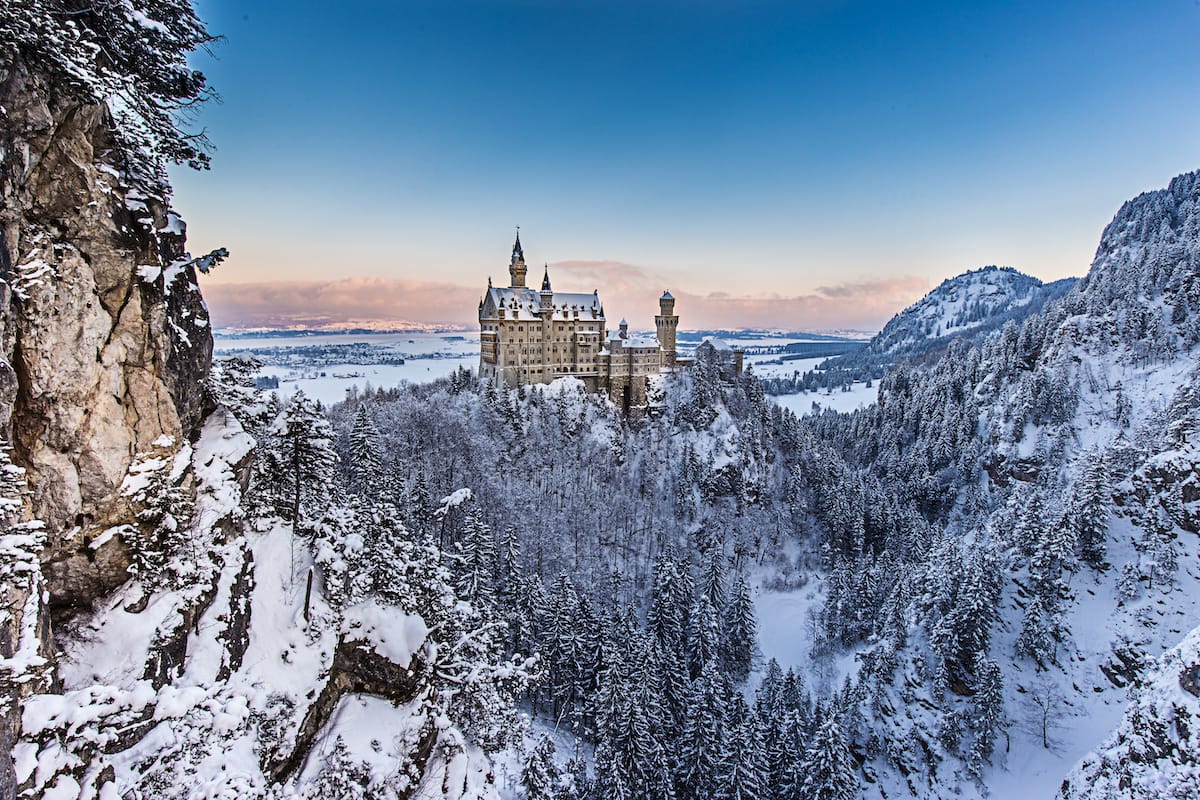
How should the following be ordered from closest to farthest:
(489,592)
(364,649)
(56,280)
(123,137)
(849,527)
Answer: (56,280)
(123,137)
(364,649)
(489,592)
(849,527)

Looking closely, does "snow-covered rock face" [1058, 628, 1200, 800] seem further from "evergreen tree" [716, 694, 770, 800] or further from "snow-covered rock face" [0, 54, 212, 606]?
"snow-covered rock face" [0, 54, 212, 606]

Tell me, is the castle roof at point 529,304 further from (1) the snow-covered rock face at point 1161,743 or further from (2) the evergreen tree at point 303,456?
(1) the snow-covered rock face at point 1161,743

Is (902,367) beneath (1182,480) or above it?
above

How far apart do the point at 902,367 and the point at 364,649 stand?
16710 centimetres

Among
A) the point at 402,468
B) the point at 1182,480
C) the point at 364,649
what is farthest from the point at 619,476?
the point at 1182,480

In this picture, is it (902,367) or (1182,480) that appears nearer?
(1182,480)

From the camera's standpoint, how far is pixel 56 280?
47.9 ft

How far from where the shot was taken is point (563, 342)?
87938mm

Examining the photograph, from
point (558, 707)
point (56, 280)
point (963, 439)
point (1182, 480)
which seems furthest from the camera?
point (963, 439)

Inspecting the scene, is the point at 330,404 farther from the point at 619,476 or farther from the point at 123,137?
the point at 123,137

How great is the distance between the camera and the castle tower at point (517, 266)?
89.2 m

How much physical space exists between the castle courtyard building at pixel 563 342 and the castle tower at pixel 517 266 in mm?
168

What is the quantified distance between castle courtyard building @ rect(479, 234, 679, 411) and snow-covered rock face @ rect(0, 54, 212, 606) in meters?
63.5

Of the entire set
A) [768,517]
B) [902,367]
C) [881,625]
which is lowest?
[881,625]
